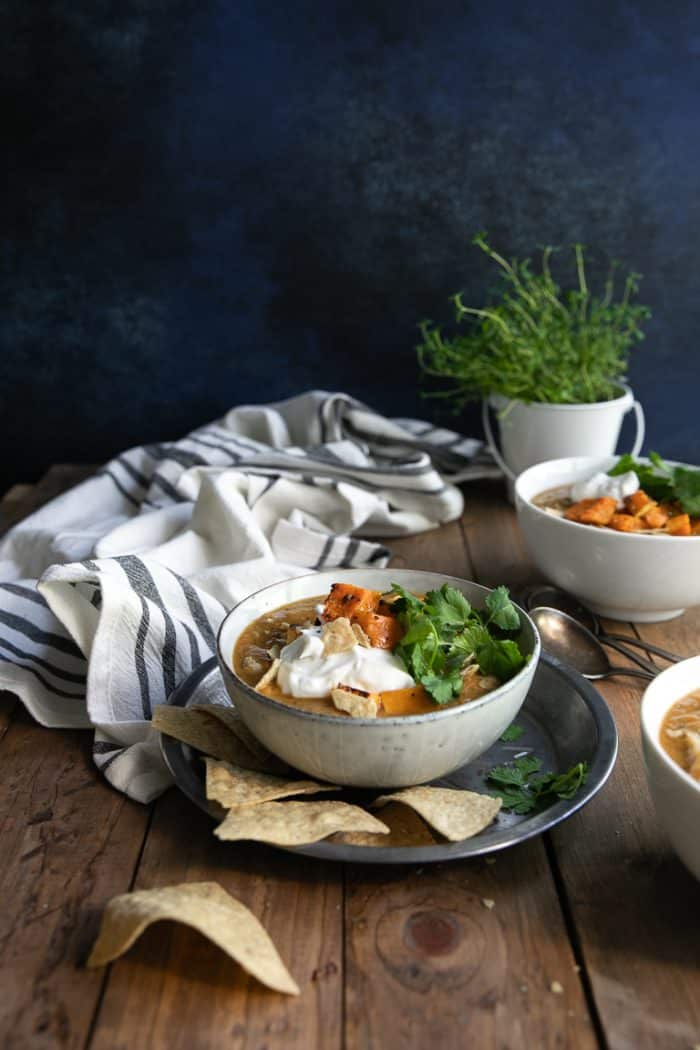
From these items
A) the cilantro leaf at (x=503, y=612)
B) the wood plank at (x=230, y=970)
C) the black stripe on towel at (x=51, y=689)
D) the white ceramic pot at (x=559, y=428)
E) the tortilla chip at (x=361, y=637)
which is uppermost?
the cilantro leaf at (x=503, y=612)

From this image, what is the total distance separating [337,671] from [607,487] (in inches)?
36.6

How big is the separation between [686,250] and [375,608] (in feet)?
6.18

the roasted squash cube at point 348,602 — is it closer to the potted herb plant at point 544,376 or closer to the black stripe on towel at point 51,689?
the black stripe on towel at point 51,689

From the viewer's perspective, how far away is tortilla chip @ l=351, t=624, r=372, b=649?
4.28 ft

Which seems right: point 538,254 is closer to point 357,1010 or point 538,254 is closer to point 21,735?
point 21,735

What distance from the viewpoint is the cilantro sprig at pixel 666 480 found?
192 cm

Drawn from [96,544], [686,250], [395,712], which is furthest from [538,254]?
[395,712]

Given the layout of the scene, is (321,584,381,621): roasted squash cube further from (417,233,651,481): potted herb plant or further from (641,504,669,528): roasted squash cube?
(417,233,651,481): potted herb plant

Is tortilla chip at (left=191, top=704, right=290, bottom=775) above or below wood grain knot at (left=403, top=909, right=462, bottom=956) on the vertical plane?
above

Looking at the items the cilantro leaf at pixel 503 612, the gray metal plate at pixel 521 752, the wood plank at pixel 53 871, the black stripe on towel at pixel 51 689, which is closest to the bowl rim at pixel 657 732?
the gray metal plate at pixel 521 752

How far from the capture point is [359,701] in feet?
3.94

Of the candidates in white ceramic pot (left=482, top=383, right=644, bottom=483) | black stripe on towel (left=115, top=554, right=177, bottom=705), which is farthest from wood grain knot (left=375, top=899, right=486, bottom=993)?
white ceramic pot (left=482, top=383, right=644, bottom=483)

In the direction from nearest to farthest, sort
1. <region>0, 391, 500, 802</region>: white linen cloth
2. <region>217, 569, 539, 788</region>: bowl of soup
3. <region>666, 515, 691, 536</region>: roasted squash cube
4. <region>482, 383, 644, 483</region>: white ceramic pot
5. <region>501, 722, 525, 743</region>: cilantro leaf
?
<region>217, 569, 539, 788</region>: bowl of soup
<region>501, 722, 525, 743</region>: cilantro leaf
<region>0, 391, 500, 802</region>: white linen cloth
<region>666, 515, 691, 536</region>: roasted squash cube
<region>482, 383, 644, 483</region>: white ceramic pot

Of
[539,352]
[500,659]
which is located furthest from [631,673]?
[539,352]
